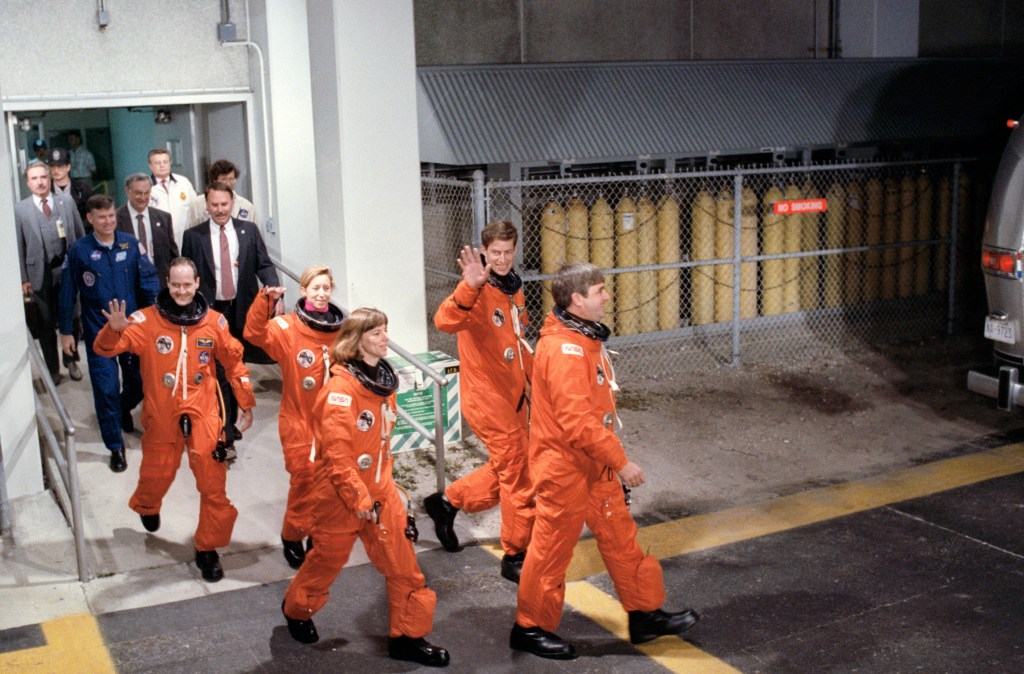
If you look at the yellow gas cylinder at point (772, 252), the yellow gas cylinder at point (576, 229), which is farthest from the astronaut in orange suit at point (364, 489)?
the yellow gas cylinder at point (772, 252)

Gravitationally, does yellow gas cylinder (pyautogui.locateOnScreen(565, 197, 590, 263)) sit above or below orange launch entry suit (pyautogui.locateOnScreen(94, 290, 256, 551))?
above

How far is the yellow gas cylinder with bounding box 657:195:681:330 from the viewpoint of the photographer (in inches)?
427

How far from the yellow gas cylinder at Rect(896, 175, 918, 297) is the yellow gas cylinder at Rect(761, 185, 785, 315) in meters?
1.48

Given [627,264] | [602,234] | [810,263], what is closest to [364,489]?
[602,234]

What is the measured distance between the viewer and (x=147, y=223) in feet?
28.7

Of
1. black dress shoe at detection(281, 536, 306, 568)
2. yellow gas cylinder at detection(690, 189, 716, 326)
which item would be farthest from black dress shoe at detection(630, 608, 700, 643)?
yellow gas cylinder at detection(690, 189, 716, 326)

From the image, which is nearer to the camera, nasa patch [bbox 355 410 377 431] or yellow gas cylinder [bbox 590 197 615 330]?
nasa patch [bbox 355 410 377 431]

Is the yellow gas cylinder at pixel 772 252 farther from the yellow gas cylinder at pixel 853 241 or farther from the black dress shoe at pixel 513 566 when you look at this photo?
the black dress shoe at pixel 513 566

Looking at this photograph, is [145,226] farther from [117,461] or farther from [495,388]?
[495,388]

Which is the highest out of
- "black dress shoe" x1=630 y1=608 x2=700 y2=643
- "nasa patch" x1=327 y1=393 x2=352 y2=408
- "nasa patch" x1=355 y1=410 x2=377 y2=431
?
"nasa patch" x1=327 y1=393 x2=352 y2=408

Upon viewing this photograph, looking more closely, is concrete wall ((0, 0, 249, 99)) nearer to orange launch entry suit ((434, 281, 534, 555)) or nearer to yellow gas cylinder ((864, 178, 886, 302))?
orange launch entry suit ((434, 281, 534, 555))

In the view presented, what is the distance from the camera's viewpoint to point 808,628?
19.8 ft

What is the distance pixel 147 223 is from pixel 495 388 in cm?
346

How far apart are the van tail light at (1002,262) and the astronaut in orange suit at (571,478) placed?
4.38 meters
